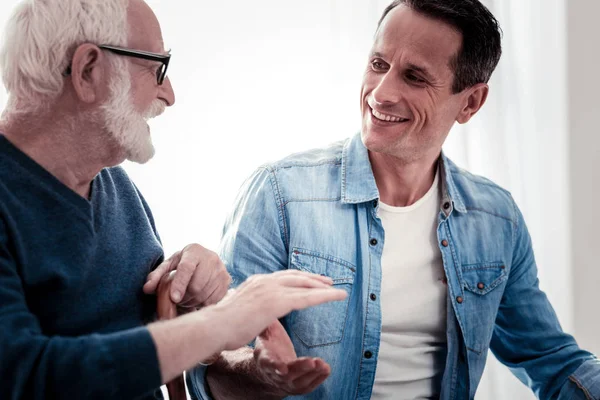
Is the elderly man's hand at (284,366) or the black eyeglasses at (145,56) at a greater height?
the black eyeglasses at (145,56)

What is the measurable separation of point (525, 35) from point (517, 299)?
1.08 metres

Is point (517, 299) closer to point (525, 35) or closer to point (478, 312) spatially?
point (478, 312)

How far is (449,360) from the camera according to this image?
173 cm

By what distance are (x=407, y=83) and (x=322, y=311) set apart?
2.07ft

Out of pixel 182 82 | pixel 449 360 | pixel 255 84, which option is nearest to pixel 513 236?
pixel 449 360

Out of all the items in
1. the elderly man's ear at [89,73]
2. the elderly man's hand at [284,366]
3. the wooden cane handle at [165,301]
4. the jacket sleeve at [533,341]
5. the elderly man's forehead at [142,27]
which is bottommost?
the jacket sleeve at [533,341]

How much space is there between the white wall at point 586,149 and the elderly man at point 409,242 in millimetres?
755

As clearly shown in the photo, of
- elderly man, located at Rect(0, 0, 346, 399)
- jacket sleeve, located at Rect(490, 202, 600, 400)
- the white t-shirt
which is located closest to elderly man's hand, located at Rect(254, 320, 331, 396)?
elderly man, located at Rect(0, 0, 346, 399)

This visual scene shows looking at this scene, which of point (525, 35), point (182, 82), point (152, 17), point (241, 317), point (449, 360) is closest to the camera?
point (241, 317)

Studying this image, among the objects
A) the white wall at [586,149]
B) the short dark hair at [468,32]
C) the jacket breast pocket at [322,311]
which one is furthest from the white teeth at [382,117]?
the white wall at [586,149]

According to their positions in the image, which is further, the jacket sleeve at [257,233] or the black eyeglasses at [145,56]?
the jacket sleeve at [257,233]

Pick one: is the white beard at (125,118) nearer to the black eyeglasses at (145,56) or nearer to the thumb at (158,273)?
the black eyeglasses at (145,56)

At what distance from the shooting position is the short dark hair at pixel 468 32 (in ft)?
5.80

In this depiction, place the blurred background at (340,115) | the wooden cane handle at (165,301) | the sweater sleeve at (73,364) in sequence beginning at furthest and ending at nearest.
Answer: the blurred background at (340,115), the wooden cane handle at (165,301), the sweater sleeve at (73,364)
